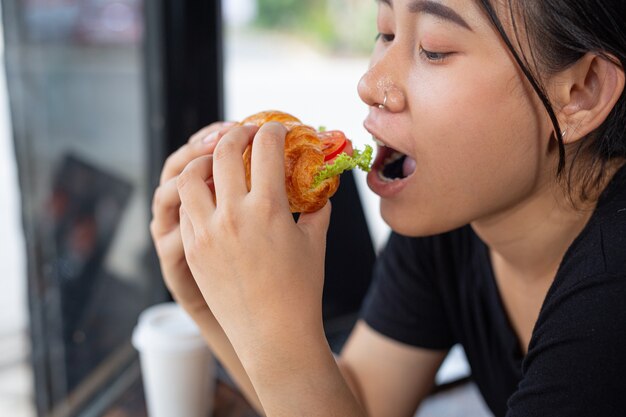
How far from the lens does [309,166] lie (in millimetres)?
1075

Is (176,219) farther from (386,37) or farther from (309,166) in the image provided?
(386,37)

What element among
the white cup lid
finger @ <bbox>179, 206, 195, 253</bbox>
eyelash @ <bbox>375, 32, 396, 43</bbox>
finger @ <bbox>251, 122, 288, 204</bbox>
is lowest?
the white cup lid

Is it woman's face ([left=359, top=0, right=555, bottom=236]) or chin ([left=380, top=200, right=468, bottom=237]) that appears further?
chin ([left=380, top=200, right=468, bottom=237])

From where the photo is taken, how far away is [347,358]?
1.56 metres

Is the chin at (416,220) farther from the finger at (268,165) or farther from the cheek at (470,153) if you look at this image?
the finger at (268,165)

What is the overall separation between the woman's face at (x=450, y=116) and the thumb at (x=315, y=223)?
160 millimetres

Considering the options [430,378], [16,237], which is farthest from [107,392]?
[430,378]

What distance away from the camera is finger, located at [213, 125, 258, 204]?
972 mm

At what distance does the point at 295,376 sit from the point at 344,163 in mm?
330

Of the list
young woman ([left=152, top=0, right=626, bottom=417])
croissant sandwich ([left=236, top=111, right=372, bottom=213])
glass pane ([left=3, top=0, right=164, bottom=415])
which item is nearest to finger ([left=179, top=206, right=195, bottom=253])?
young woman ([left=152, top=0, right=626, bottom=417])

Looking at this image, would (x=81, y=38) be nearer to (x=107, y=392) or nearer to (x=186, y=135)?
(x=186, y=135)

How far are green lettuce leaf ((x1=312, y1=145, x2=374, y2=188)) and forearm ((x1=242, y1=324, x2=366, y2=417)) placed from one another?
0.79ft

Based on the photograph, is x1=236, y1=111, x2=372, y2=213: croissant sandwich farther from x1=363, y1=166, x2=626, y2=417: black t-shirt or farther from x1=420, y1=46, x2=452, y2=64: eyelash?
x1=363, y1=166, x2=626, y2=417: black t-shirt

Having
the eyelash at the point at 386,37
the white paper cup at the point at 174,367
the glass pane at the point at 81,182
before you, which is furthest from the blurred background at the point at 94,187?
the eyelash at the point at 386,37
